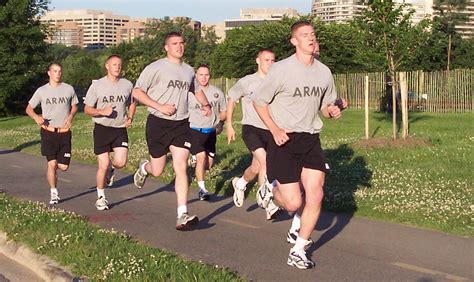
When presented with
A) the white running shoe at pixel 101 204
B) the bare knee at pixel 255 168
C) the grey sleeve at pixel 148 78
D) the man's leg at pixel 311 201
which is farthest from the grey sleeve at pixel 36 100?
the man's leg at pixel 311 201

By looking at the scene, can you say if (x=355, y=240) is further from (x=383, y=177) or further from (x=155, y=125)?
(x=383, y=177)

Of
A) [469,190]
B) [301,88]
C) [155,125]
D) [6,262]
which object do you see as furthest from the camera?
[469,190]

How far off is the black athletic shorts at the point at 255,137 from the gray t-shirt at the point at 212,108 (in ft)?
7.58

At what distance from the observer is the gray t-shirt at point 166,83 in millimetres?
9125

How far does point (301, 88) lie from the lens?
23.3 ft

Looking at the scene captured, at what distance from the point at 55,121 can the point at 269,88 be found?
222 inches

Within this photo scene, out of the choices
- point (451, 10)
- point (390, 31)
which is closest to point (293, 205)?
point (390, 31)

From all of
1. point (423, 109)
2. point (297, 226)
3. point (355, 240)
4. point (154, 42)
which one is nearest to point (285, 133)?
point (297, 226)

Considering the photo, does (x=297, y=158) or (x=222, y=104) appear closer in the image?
(x=297, y=158)

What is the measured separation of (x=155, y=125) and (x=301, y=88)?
274cm

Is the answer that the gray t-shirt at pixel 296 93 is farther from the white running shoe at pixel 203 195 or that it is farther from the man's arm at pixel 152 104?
the white running shoe at pixel 203 195

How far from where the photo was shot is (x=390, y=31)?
18.7 meters

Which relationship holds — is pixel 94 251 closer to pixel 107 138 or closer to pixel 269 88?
pixel 269 88

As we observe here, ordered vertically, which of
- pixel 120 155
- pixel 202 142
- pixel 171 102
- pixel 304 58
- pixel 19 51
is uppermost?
pixel 19 51
